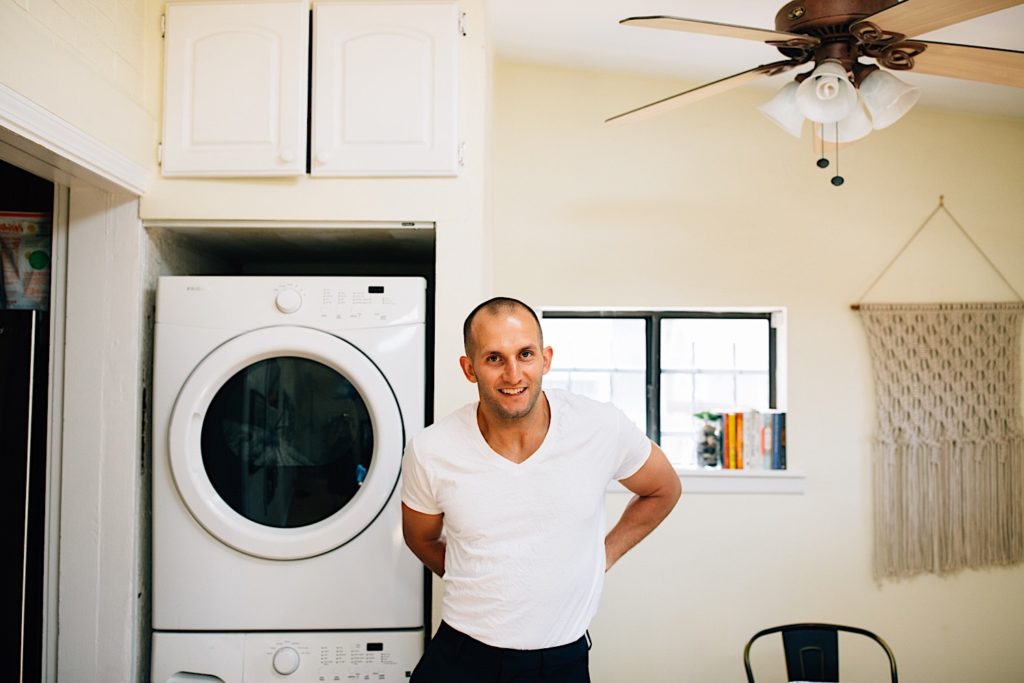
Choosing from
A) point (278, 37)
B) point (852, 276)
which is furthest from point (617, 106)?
point (278, 37)

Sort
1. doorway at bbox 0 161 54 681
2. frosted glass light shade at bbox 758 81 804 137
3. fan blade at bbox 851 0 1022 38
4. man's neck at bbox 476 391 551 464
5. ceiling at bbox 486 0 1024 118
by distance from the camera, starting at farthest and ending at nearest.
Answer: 1. ceiling at bbox 486 0 1024 118
2. doorway at bbox 0 161 54 681
3. frosted glass light shade at bbox 758 81 804 137
4. man's neck at bbox 476 391 551 464
5. fan blade at bbox 851 0 1022 38

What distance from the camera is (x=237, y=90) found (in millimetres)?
1890

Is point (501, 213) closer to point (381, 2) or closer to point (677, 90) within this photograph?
point (677, 90)

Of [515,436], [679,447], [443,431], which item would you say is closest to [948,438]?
[679,447]

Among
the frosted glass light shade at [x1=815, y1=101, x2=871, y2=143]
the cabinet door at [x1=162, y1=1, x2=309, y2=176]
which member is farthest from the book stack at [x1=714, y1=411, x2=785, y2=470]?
the cabinet door at [x1=162, y1=1, x2=309, y2=176]

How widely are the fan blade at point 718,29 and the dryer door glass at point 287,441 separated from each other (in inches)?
45.2

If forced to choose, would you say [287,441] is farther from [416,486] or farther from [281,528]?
[416,486]

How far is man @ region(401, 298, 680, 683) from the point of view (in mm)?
1442

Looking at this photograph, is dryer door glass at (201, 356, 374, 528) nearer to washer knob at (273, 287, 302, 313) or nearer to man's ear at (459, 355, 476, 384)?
washer knob at (273, 287, 302, 313)

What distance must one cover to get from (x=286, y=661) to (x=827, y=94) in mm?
1899

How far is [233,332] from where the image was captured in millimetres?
1865

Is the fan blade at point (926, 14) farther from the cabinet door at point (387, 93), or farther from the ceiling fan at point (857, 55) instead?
the cabinet door at point (387, 93)

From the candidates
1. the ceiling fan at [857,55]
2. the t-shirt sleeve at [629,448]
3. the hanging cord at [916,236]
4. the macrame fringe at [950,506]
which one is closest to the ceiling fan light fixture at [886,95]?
the ceiling fan at [857,55]

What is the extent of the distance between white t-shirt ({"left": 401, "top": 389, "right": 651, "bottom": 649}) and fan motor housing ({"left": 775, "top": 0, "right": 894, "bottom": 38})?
0.96 metres
